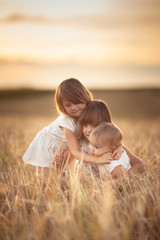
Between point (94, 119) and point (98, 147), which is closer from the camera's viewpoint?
point (98, 147)

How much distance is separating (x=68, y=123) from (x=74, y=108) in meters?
0.19

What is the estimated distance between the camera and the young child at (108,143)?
8.92 ft

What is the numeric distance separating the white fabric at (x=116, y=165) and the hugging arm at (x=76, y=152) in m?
0.07

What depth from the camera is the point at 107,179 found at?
8.51 ft

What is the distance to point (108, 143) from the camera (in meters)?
2.74

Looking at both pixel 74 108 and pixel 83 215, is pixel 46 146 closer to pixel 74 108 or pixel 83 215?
pixel 74 108

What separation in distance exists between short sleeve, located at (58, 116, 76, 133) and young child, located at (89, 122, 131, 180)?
431 millimetres

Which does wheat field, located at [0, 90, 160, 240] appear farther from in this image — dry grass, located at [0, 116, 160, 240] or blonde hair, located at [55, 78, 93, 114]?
blonde hair, located at [55, 78, 93, 114]

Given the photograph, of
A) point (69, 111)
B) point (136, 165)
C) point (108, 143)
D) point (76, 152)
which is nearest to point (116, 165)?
point (108, 143)

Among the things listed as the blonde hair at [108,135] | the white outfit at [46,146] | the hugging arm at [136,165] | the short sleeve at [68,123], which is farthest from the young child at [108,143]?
the white outfit at [46,146]

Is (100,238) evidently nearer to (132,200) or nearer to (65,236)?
(65,236)

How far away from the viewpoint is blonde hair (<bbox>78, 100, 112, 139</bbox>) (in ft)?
9.73

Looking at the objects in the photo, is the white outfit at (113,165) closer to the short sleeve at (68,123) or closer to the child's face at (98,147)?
the child's face at (98,147)

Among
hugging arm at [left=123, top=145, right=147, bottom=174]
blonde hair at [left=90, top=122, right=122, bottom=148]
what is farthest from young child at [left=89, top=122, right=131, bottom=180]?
hugging arm at [left=123, top=145, right=147, bottom=174]
